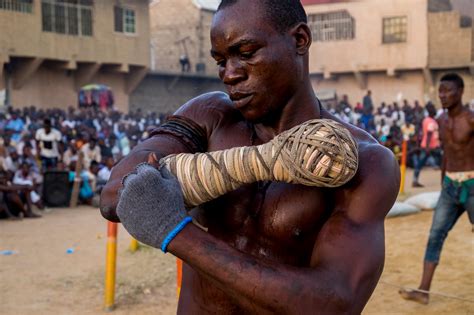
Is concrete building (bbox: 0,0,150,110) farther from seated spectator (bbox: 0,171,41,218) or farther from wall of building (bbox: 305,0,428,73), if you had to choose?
wall of building (bbox: 305,0,428,73)

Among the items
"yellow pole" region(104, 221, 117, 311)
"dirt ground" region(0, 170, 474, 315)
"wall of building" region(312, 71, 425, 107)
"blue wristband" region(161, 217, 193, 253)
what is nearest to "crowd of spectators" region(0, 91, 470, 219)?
"dirt ground" region(0, 170, 474, 315)

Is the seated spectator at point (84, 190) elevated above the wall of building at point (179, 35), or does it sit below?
below

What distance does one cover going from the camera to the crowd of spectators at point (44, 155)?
33.6ft

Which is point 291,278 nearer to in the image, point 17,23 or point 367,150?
point 367,150

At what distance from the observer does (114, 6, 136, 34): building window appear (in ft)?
72.2

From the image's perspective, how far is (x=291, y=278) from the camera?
53.2 inches

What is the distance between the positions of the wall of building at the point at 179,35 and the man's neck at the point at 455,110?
23.6 meters

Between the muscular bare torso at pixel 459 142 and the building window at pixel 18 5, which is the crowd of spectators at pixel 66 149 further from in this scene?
the muscular bare torso at pixel 459 142

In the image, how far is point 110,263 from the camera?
520cm

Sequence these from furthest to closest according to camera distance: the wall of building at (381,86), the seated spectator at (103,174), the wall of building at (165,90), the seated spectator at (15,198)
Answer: the wall of building at (381,86) < the wall of building at (165,90) < the seated spectator at (103,174) < the seated spectator at (15,198)

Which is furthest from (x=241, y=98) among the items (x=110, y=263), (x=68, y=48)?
(x=68, y=48)

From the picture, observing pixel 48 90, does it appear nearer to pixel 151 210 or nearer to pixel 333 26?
pixel 333 26

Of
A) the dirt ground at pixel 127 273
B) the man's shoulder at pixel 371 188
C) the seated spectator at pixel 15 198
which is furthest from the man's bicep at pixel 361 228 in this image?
the seated spectator at pixel 15 198

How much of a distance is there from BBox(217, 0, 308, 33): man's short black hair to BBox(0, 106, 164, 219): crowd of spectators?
8.17 m
